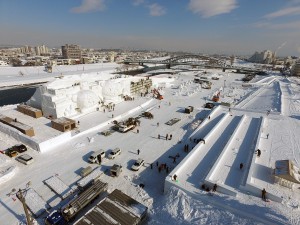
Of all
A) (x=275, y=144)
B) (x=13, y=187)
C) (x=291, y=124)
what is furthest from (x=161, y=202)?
(x=291, y=124)

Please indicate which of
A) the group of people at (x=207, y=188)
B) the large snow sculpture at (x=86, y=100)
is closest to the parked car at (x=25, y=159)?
the large snow sculpture at (x=86, y=100)

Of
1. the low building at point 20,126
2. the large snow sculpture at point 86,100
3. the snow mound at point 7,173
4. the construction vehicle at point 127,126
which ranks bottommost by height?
the snow mound at point 7,173

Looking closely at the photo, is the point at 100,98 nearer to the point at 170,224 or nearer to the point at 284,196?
the point at 170,224

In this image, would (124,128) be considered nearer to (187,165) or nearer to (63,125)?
(63,125)

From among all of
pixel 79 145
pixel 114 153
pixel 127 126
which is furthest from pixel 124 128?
pixel 114 153

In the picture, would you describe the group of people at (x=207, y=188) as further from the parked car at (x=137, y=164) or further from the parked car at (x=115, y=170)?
the parked car at (x=115, y=170)

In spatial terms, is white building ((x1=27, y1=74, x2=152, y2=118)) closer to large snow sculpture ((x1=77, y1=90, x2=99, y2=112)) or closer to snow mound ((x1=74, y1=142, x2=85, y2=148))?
large snow sculpture ((x1=77, y1=90, x2=99, y2=112))
